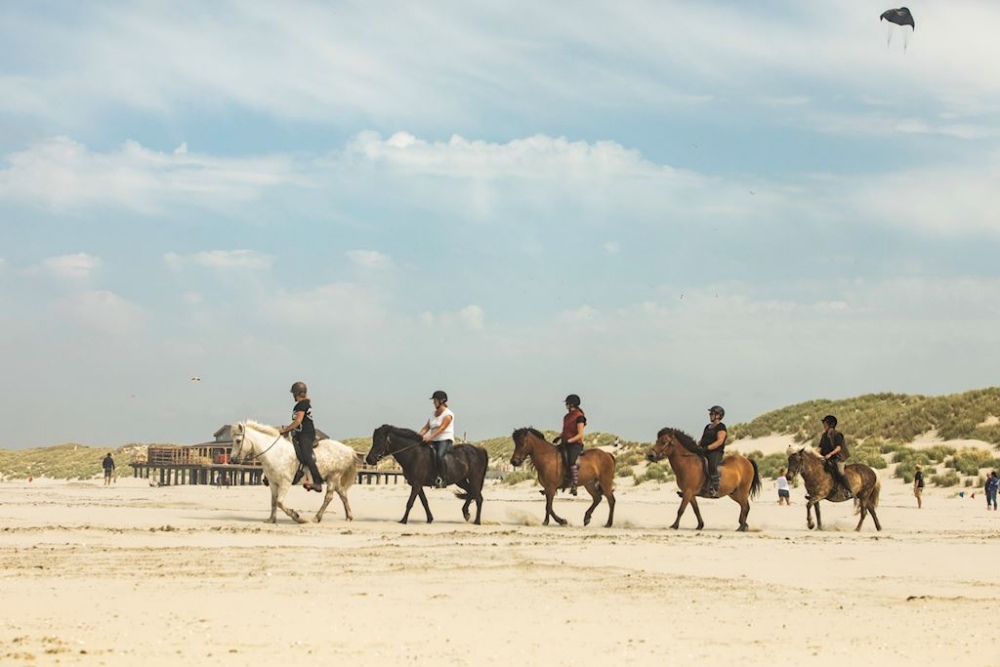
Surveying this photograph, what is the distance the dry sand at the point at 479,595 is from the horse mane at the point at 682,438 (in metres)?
1.37

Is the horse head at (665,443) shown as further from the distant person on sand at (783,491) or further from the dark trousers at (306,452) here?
the distant person on sand at (783,491)

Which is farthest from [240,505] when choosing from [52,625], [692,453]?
[52,625]

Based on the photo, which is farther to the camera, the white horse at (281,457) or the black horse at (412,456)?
the black horse at (412,456)

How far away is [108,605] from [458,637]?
311cm

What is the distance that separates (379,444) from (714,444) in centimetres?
547

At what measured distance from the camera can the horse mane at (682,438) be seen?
21.1 meters

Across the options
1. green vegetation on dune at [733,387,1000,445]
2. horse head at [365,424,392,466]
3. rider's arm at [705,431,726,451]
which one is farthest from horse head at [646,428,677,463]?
green vegetation on dune at [733,387,1000,445]

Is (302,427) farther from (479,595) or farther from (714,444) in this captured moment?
(479,595)

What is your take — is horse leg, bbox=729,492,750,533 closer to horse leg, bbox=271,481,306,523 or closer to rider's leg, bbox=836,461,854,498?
rider's leg, bbox=836,461,854,498

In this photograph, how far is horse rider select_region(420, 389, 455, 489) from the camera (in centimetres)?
2153

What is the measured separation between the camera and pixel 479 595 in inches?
461

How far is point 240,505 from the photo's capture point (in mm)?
29578

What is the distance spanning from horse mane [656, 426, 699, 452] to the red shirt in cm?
131

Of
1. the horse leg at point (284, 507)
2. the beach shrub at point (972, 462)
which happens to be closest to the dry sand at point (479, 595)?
the horse leg at point (284, 507)
